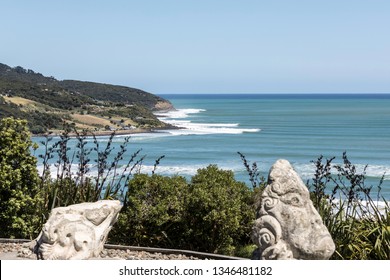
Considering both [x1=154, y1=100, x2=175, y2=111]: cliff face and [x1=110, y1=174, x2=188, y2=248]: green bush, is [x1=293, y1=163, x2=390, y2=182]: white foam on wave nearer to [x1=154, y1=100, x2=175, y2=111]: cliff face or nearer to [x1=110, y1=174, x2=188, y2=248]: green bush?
[x1=110, y1=174, x2=188, y2=248]: green bush

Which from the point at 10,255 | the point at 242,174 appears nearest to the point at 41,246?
the point at 10,255

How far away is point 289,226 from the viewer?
6.68 meters

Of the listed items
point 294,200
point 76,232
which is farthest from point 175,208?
point 294,200

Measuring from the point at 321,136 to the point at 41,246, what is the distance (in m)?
62.2

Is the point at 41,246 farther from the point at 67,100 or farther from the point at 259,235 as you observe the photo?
the point at 67,100

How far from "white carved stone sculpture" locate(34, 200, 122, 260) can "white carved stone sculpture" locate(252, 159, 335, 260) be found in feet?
6.12

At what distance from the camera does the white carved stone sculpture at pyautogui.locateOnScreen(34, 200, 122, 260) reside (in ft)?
23.0

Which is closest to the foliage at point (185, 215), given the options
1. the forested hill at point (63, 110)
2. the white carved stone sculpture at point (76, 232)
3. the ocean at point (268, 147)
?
the white carved stone sculpture at point (76, 232)

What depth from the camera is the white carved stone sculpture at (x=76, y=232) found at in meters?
7.02

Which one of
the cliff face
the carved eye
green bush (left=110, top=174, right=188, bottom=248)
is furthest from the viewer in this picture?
the cliff face

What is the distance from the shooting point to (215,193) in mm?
7992

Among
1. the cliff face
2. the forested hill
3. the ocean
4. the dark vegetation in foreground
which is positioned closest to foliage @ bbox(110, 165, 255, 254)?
the dark vegetation in foreground

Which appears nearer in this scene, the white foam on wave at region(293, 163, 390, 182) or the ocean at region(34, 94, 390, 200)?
the white foam on wave at region(293, 163, 390, 182)

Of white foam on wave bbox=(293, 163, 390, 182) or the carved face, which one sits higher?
the carved face
